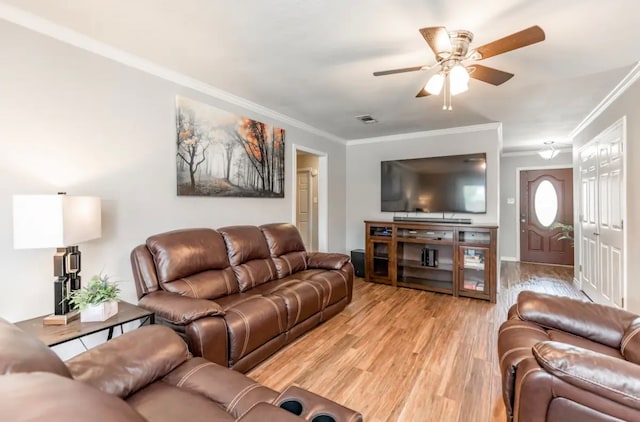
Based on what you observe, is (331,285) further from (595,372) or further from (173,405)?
(595,372)

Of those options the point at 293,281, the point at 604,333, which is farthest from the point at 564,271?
the point at 293,281

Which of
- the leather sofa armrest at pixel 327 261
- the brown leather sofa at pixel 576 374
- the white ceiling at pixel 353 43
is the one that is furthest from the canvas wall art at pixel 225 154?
the brown leather sofa at pixel 576 374

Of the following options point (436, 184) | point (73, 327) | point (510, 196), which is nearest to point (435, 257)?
point (436, 184)

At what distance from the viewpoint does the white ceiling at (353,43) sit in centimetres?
183

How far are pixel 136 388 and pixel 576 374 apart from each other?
1753mm

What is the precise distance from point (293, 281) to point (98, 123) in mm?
2120

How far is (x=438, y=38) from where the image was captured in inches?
67.0

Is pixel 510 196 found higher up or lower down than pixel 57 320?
higher up

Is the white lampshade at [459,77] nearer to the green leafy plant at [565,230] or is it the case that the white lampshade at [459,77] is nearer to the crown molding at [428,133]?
the crown molding at [428,133]

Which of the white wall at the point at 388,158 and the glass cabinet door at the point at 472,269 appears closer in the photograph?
the glass cabinet door at the point at 472,269

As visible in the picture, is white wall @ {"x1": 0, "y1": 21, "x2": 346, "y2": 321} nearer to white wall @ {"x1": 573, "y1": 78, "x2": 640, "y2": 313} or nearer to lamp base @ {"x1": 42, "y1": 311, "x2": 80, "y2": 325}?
lamp base @ {"x1": 42, "y1": 311, "x2": 80, "y2": 325}

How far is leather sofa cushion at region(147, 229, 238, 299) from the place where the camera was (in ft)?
7.77

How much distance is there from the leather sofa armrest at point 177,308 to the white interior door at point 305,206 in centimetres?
390

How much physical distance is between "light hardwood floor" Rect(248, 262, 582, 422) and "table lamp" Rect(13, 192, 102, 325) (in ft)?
4.46
